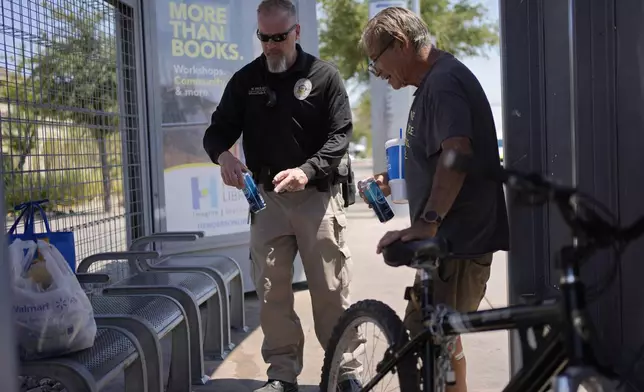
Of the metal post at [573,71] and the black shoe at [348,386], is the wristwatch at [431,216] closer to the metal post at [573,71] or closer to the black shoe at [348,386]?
the metal post at [573,71]

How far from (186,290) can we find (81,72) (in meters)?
1.59

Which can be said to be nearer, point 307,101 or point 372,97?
point 307,101

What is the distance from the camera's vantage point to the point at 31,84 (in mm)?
3992

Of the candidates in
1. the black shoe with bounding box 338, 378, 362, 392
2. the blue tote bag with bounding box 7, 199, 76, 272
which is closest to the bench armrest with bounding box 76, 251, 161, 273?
the blue tote bag with bounding box 7, 199, 76, 272

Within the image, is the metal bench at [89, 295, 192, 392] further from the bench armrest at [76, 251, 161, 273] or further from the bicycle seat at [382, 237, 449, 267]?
the bicycle seat at [382, 237, 449, 267]

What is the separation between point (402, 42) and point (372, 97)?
988cm

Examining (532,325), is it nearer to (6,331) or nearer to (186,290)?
(6,331)

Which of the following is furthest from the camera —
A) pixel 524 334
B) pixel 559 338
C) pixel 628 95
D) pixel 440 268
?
pixel 440 268

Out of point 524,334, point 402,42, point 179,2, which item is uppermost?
point 179,2

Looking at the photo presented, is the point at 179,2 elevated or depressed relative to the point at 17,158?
elevated

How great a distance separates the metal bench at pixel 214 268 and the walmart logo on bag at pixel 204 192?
0.58 metres

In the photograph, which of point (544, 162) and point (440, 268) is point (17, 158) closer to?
point (440, 268)

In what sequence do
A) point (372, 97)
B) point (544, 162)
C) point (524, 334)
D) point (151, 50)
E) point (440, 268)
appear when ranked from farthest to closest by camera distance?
point (372, 97)
point (151, 50)
point (544, 162)
point (440, 268)
point (524, 334)

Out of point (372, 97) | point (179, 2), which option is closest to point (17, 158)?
point (179, 2)
